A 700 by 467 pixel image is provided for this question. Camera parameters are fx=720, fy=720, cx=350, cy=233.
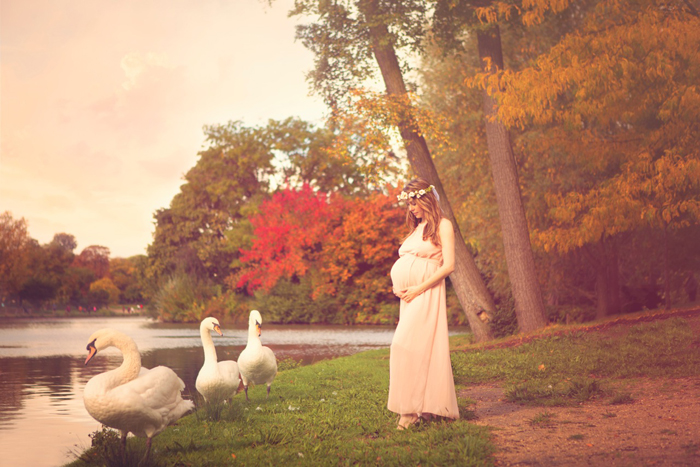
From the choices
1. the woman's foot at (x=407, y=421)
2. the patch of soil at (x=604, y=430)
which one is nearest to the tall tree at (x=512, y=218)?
the patch of soil at (x=604, y=430)

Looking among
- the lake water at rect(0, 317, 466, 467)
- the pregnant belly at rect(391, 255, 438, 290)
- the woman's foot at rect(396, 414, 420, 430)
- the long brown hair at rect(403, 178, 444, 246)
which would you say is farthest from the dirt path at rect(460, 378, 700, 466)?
the lake water at rect(0, 317, 466, 467)

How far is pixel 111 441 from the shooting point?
5730 millimetres

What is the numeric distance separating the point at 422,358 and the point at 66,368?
11210 millimetres

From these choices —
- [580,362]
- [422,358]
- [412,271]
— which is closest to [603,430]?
[422,358]

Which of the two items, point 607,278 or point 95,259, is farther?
point 95,259

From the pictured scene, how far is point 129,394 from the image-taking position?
5.65 m

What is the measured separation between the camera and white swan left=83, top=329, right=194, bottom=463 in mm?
5590

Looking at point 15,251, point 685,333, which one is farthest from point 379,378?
point 15,251

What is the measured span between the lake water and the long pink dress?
10.6 ft

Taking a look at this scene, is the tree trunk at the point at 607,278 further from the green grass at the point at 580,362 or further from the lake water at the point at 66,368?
the lake water at the point at 66,368

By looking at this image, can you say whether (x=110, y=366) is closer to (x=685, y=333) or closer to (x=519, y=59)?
(x=685, y=333)

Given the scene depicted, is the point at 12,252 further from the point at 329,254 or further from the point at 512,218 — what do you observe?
the point at 512,218

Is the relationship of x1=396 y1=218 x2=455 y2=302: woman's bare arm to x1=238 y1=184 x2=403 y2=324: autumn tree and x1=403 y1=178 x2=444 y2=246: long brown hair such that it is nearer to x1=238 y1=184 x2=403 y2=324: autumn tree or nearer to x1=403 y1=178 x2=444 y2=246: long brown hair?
x1=403 y1=178 x2=444 y2=246: long brown hair

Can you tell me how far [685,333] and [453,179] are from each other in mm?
12269
